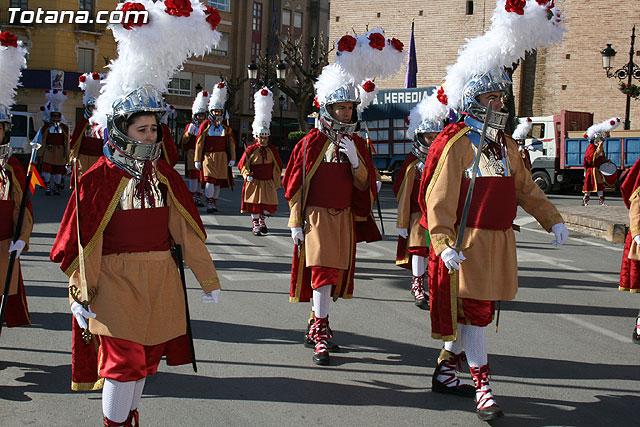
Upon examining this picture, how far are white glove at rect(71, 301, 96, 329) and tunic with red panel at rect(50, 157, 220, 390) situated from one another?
63mm

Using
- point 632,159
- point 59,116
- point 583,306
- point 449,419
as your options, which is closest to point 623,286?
point 583,306

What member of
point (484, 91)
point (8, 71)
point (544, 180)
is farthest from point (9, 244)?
point (544, 180)

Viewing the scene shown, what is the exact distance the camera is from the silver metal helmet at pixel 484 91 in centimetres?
446

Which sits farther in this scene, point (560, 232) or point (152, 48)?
point (560, 232)

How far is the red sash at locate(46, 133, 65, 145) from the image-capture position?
18484 millimetres

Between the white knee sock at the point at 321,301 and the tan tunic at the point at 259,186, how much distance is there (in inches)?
285

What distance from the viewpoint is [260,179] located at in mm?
13070

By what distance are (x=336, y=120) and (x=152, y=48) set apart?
7.67ft

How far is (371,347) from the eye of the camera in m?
6.00

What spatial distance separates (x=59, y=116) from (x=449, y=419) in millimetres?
16967

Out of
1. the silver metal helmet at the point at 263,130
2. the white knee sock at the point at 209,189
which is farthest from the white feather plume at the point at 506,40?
the white knee sock at the point at 209,189

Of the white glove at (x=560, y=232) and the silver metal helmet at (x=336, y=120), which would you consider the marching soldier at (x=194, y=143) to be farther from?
the white glove at (x=560, y=232)

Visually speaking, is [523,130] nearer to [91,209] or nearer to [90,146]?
[90,146]

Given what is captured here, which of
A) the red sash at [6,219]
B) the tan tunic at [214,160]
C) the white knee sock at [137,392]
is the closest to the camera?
the white knee sock at [137,392]
